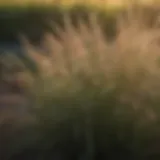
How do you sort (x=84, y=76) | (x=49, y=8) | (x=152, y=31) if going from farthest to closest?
(x=49, y=8)
(x=152, y=31)
(x=84, y=76)

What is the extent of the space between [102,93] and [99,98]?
41 mm

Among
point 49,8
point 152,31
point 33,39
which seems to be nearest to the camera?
point 152,31

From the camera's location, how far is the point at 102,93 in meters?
4.45

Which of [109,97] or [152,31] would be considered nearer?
[109,97]

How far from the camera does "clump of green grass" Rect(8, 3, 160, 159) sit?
4438 millimetres

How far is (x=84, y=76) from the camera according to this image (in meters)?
4.44

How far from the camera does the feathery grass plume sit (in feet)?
14.6

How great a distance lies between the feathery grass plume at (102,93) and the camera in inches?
175

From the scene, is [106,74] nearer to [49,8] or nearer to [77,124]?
[77,124]

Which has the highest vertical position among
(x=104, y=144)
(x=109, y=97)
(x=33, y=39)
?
(x=33, y=39)

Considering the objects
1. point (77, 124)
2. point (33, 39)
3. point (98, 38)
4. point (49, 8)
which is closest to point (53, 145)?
point (77, 124)

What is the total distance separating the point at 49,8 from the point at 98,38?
569 centimetres

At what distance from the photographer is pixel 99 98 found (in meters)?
4.45

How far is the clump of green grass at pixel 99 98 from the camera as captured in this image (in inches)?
175
